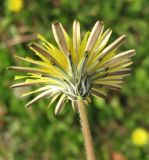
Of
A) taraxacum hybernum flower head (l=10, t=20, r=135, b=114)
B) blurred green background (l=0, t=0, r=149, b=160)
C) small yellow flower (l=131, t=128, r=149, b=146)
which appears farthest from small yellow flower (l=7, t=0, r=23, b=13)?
taraxacum hybernum flower head (l=10, t=20, r=135, b=114)

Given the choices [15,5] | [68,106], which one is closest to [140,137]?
[68,106]

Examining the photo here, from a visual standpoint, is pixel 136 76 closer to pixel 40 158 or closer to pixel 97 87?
pixel 40 158

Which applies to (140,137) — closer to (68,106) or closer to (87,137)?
(68,106)

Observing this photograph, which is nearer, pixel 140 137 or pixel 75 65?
pixel 75 65

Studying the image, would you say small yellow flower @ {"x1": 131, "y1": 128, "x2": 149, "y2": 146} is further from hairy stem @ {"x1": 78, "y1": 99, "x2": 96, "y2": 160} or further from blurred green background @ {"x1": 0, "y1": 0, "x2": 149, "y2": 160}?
hairy stem @ {"x1": 78, "y1": 99, "x2": 96, "y2": 160}

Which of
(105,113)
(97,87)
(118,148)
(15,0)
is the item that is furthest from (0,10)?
(97,87)

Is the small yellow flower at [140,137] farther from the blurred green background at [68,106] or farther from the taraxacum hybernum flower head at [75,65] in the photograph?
the taraxacum hybernum flower head at [75,65]
